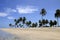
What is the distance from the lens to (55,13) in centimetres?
7512

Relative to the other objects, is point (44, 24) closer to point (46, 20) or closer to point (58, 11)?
point (46, 20)

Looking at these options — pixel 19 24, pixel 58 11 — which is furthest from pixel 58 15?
pixel 19 24

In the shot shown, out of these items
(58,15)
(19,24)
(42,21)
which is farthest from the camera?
(19,24)

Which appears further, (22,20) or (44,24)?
(22,20)

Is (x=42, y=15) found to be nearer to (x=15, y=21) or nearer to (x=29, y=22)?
(x=29, y=22)

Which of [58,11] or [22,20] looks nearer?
[58,11]

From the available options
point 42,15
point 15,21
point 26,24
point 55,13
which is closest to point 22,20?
point 26,24

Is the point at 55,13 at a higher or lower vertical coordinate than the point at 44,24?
higher

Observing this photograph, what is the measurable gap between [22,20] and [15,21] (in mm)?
12545

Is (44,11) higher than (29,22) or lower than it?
higher

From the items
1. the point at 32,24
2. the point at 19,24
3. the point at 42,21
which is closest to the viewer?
the point at 42,21

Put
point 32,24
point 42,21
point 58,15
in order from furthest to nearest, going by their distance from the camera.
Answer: point 32,24 < point 42,21 < point 58,15

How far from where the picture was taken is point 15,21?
11456 centimetres

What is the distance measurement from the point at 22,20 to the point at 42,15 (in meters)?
24.1
